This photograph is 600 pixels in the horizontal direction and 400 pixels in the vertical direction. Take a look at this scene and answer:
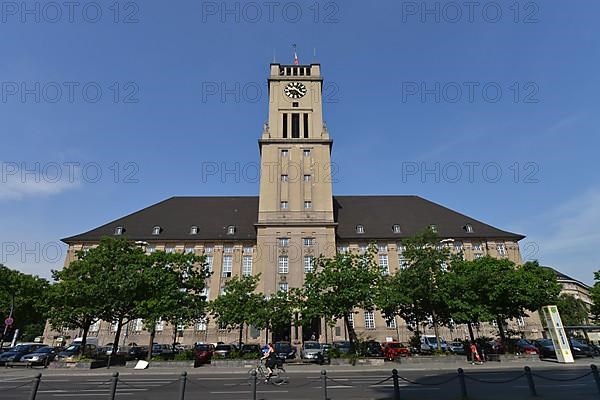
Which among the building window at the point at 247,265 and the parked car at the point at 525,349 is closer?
the parked car at the point at 525,349

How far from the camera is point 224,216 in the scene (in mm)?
54156

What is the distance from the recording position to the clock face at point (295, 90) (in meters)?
52.6

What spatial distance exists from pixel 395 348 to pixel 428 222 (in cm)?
2752

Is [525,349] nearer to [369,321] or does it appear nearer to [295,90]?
[369,321]

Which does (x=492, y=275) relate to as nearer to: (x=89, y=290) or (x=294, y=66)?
(x=89, y=290)

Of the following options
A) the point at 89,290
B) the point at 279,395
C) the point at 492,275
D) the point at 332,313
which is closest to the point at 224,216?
the point at 89,290

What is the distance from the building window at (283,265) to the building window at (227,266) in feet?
25.2

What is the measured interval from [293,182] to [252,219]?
9.91 meters

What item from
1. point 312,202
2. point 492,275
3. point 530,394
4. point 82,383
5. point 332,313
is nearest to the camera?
point 530,394

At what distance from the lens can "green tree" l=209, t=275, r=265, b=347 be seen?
91.9 feet

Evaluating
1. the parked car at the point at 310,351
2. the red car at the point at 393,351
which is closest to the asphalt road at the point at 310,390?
the red car at the point at 393,351

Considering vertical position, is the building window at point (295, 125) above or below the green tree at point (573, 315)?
above

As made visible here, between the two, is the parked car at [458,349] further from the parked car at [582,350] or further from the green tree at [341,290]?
the green tree at [341,290]

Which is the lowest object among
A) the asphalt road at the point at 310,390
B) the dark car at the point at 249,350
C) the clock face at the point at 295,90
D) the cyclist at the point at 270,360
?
the asphalt road at the point at 310,390
